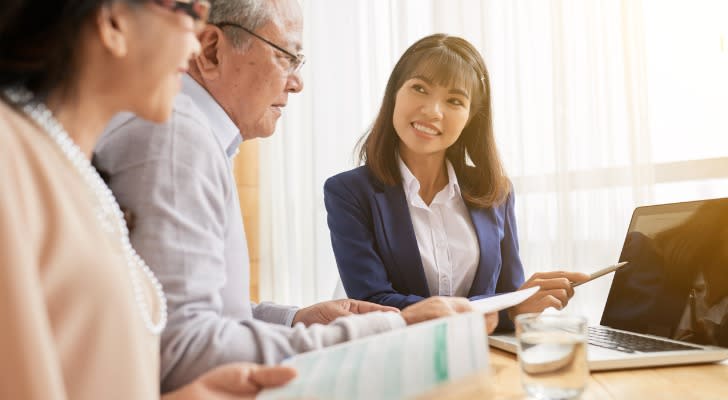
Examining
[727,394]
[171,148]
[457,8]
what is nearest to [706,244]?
[727,394]

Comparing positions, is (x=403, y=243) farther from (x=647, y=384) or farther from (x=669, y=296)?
(x=647, y=384)

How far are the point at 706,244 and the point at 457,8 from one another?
2.43 meters

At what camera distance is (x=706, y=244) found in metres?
1.19

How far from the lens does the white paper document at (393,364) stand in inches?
22.9

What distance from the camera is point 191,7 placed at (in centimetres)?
65

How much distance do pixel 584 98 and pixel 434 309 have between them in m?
2.40

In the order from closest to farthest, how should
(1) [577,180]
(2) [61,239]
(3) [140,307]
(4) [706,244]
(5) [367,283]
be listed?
(2) [61,239]
(3) [140,307]
(4) [706,244]
(5) [367,283]
(1) [577,180]

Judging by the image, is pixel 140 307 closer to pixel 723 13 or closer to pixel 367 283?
pixel 367 283

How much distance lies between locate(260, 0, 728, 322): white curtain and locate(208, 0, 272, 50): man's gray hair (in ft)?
7.18

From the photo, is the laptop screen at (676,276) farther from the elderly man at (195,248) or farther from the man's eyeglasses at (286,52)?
the man's eyeglasses at (286,52)

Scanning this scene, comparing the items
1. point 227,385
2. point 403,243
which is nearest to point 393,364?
point 227,385

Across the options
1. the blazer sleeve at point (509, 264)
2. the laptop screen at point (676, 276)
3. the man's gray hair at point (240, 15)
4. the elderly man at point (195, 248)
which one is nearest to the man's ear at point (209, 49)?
the man's gray hair at point (240, 15)

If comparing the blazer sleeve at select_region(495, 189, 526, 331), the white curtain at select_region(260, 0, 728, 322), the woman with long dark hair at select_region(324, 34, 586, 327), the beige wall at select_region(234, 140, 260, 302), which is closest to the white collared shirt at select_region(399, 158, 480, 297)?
the woman with long dark hair at select_region(324, 34, 586, 327)

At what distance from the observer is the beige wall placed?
161 inches
